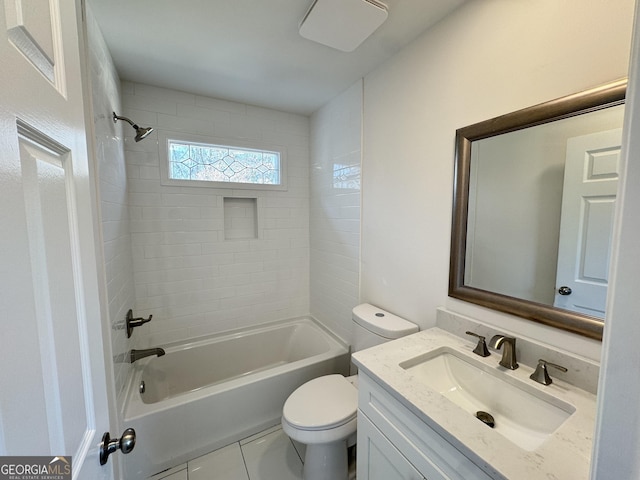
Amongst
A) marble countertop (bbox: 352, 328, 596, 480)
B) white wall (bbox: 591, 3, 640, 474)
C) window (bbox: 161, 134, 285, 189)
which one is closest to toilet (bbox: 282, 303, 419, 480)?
marble countertop (bbox: 352, 328, 596, 480)

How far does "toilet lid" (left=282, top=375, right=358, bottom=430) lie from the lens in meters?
1.29

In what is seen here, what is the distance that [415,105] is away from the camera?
4.76 feet

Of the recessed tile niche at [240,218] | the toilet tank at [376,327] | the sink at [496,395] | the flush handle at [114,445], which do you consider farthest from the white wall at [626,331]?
the recessed tile niche at [240,218]

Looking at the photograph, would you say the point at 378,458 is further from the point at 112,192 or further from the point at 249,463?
the point at 112,192

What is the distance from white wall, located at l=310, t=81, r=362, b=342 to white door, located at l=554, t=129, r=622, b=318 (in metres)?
1.17

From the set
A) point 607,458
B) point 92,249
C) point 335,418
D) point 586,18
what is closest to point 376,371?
point 335,418

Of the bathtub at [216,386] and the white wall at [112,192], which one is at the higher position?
the white wall at [112,192]

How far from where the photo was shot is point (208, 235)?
221 centimetres

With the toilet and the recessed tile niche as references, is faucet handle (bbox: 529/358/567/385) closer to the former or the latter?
the toilet

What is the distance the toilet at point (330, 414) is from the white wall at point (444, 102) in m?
0.19

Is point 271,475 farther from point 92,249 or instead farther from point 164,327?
point 92,249

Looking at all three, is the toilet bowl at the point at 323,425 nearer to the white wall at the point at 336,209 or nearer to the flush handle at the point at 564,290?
the white wall at the point at 336,209

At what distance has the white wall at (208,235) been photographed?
6.45 ft

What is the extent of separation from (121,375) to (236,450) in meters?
0.86
